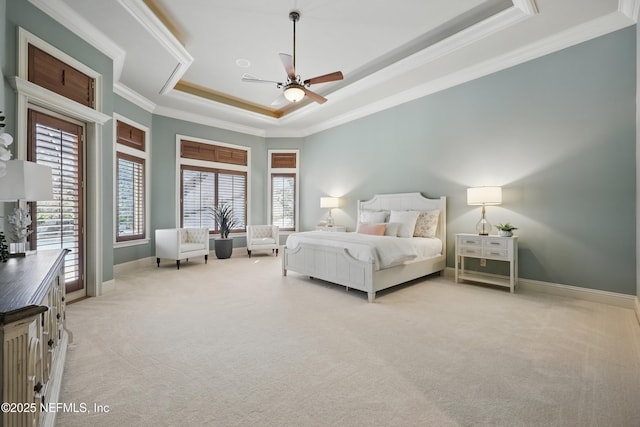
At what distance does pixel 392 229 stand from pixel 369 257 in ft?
4.70

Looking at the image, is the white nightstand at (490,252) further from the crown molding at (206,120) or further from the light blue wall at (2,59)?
the crown molding at (206,120)

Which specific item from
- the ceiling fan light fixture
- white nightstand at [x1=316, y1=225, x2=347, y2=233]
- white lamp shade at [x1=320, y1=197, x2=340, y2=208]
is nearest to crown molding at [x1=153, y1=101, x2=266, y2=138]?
white lamp shade at [x1=320, y1=197, x2=340, y2=208]

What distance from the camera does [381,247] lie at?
153 inches

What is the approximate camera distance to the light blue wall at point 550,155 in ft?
11.5

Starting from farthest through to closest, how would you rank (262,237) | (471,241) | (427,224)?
(262,237) → (427,224) → (471,241)

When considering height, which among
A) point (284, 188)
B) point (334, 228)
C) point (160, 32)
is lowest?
point (334, 228)

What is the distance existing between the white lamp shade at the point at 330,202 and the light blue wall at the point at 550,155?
68.7 inches

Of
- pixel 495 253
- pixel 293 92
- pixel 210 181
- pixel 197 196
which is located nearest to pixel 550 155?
pixel 495 253

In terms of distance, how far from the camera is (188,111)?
6590mm

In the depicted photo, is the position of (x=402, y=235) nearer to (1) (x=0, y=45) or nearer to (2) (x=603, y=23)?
(2) (x=603, y=23)

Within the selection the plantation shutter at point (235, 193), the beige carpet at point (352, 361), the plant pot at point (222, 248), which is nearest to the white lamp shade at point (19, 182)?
the beige carpet at point (352, 361)

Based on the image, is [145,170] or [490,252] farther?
[145,170]

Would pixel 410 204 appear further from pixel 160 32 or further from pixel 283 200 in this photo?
pixel 160 32

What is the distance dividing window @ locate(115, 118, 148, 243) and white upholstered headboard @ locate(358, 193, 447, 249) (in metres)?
4.47
